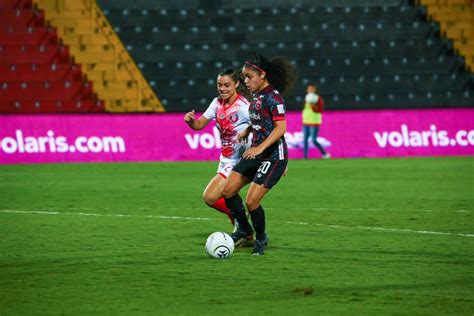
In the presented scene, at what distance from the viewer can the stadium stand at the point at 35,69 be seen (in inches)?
1206

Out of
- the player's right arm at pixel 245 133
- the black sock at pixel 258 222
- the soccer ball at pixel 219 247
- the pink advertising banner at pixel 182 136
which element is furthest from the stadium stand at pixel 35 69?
the soccer ball at pixel 219 247

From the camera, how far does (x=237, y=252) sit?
1055 centimetres

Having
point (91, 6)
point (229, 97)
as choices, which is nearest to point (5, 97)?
point (91, 6)

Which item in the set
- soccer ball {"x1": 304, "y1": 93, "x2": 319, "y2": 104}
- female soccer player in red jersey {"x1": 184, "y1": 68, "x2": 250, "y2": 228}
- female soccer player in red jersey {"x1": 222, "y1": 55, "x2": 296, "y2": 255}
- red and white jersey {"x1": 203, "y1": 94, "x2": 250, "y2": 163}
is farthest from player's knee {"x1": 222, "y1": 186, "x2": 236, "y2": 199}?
soccer ball {"x1": 304, "y1": 93, "x2": 319, "y2": 104}

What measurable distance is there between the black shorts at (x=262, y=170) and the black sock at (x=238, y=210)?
38cm

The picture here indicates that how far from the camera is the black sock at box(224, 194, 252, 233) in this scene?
35.7 ft

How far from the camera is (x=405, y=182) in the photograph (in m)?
20.2

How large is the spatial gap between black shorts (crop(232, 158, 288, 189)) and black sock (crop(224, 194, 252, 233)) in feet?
1.25

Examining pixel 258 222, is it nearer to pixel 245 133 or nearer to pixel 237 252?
pixel 237 252

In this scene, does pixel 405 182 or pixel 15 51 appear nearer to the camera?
pixel 405 182

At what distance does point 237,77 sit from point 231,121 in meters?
0.48

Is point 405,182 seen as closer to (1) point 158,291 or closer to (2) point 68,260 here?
(2) point 68,260

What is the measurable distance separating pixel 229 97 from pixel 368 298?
4181mm

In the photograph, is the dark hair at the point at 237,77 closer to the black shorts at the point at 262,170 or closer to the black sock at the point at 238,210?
the black shorts at the point at 262,170
